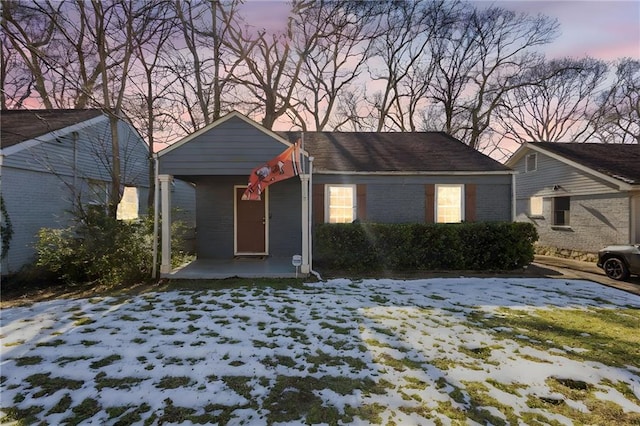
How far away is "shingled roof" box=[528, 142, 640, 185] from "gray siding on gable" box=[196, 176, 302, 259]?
10.6m

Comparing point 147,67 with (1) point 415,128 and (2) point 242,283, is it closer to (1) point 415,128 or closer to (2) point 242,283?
(2) point 242,283

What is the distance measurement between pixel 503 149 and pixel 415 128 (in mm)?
11223

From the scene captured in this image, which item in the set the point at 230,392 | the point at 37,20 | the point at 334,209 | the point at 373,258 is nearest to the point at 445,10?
the point at 334,209

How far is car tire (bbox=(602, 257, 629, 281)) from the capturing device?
826 cm

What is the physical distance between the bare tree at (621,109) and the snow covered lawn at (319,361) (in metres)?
28.3

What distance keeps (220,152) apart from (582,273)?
34.5 ft

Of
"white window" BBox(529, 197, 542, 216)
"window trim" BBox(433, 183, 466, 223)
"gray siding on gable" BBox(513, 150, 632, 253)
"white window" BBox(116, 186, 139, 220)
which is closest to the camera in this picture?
"white window" BBox(116, 186, 139, 220)

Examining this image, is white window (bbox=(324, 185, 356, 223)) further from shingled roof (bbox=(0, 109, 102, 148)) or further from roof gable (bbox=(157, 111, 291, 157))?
shingled roof (bbox=(0, 109, 102, 148))

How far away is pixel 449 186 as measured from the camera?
10750 millimetres

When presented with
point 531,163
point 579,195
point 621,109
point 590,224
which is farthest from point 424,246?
point 621,109

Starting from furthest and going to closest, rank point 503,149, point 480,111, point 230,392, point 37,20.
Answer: point 503,149, point 480,111, point 37,20, point 230,392

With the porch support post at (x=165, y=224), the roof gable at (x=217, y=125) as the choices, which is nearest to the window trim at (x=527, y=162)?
the roof gable at (x=217, y=125)

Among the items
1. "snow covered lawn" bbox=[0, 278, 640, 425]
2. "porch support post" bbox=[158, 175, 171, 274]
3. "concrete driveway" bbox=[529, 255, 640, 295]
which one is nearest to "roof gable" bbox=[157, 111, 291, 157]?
"porch support post" bbox=[158, 175, 171, 274]

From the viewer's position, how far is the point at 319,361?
371cm
